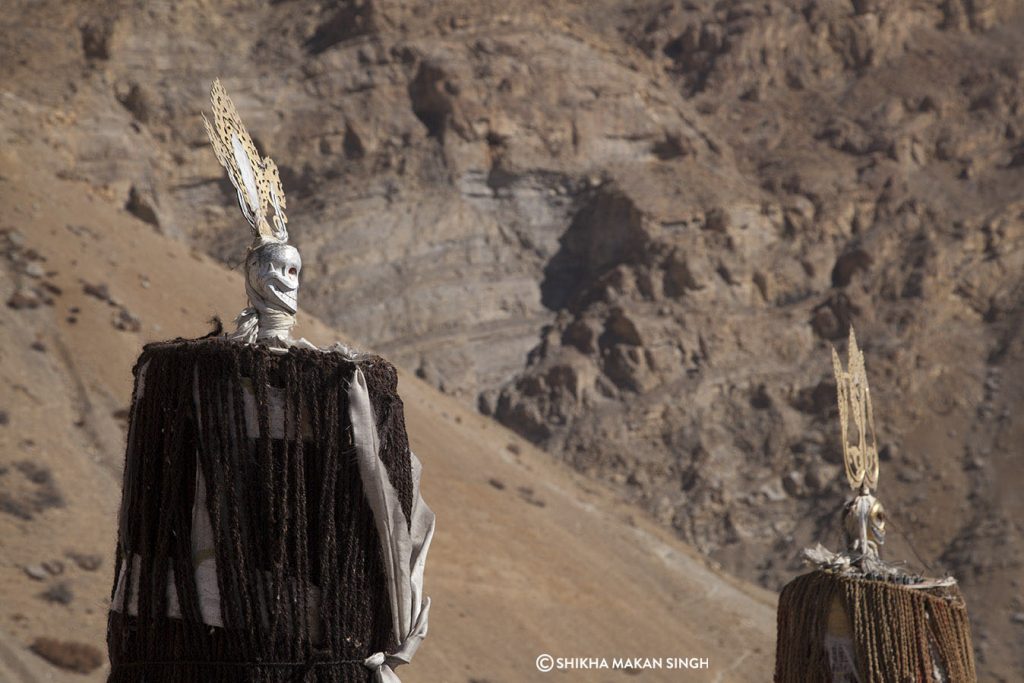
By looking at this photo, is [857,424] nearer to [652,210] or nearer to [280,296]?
[280,296]

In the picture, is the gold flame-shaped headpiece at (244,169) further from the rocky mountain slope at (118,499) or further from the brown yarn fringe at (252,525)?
the rocky mountain slope at (118,499)

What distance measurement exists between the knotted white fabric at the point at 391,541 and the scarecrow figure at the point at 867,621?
3.25 m

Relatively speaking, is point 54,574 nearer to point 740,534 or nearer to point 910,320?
point 740,534

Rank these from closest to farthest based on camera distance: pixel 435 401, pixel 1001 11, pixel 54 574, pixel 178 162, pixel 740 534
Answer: pixel 54 574 < pixel 435 401 < pixel 740 534 < pixel 178 162 < pixel 1001 11

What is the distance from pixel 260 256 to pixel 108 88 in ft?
178

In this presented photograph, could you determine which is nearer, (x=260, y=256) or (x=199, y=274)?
(x=260, y=256)

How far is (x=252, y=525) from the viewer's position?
5.33 metres

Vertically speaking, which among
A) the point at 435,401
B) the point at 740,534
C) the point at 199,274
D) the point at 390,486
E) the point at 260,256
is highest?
the point at 260,256

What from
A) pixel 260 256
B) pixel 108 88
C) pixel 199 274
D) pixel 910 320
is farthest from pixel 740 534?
pixel 260 256

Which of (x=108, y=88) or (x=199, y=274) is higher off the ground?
(x=108, y=88)

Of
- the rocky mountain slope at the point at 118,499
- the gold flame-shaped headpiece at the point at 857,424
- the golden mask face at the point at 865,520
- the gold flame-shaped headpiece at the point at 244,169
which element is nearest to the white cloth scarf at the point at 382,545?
the gold flame-shaped headpiece at the point at 244,169

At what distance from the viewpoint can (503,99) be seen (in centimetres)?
6056

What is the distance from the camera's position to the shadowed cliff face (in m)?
50.6

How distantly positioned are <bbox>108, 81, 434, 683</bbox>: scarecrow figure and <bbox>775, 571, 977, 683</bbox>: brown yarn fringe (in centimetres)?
326
